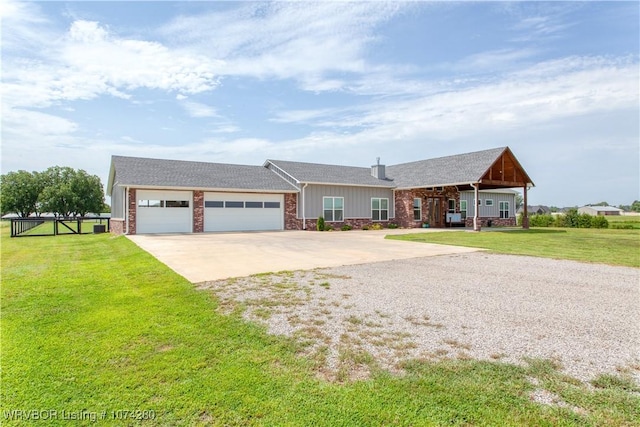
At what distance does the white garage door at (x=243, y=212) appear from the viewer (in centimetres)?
2072

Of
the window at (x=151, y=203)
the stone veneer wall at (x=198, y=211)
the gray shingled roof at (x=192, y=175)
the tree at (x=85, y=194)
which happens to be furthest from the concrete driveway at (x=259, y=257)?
the tree at (x=85, y=194)

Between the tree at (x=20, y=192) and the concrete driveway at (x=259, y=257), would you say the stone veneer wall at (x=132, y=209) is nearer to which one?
the concrete driveway at (x=259, y=257)

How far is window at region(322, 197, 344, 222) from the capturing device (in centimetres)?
2364

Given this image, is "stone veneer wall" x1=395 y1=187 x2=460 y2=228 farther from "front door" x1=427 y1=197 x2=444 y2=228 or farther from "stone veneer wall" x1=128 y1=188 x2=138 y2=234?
"stone veneer wall" x1=128 y1=188 x2=138 y2=234

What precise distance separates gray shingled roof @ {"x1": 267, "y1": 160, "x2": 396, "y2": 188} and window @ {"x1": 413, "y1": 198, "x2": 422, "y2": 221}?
81.6 inches

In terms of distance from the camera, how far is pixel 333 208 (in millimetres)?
23875

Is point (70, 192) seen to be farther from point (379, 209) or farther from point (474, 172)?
point (474, 172)

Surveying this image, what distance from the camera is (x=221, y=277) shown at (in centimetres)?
724

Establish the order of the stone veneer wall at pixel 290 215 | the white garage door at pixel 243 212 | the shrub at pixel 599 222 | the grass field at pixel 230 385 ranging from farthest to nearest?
the shrub at pixel 599 222 < the stone veneer wall at pixel 290 215 < the white garage door at pixel 243 212 < the grass field at pixel 230 385

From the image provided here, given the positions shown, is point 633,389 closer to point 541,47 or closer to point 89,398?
point 89,398

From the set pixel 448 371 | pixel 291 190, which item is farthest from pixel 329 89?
pixel 448 371

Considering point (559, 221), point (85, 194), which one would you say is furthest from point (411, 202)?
point (85, 194)

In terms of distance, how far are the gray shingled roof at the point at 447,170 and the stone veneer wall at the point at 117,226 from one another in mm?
18181

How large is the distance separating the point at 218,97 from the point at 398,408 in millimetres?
18247
